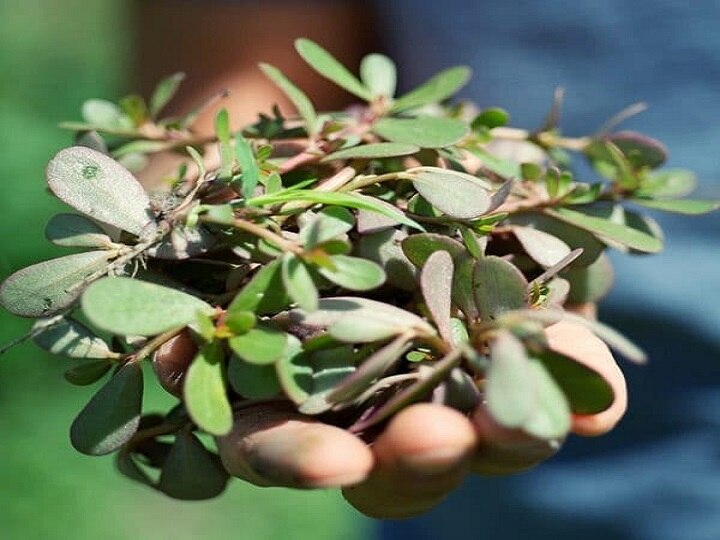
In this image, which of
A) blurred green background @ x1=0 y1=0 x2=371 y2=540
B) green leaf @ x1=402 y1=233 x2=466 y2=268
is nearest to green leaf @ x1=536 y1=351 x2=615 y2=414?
green leaf @ x1=402 y1=233 x2=466 y2=268

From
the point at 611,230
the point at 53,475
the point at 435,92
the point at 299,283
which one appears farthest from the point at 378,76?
the point at 53,475

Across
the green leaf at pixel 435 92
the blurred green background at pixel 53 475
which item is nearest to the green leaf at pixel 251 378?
the green leaf at pixel 435 92

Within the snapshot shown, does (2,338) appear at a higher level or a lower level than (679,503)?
lower

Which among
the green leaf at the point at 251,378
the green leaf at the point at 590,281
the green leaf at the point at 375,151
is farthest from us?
the green leaf at the point at 590,281

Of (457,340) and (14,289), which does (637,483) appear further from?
(14,289)

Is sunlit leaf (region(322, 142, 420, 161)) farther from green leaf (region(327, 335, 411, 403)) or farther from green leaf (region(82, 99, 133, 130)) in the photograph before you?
green leaf (region(82, 99, 133, 130))

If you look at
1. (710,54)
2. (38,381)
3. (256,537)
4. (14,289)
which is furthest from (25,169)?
(14,289)

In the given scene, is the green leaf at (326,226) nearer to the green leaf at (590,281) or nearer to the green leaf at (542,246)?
the green leaf at (542,246)
